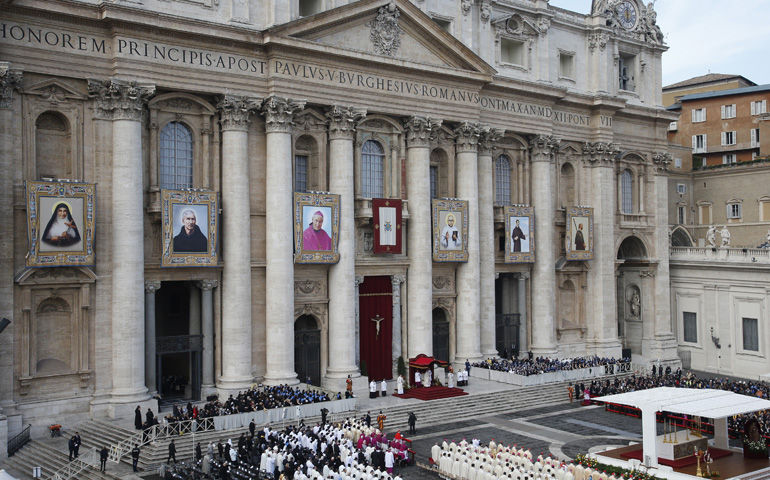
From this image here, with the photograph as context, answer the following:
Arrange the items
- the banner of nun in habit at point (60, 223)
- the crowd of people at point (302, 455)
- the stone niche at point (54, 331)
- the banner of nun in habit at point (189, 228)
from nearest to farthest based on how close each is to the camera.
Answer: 1. the crowd of people at point (302, 455)
2. the banner of nun in habit at point (60, 223)
3. the stone niche at point (54, 331)
4. the banner of nun in habit at point (189, 228)

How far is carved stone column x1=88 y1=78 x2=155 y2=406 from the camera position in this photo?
36156mm

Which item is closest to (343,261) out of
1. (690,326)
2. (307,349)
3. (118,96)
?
(307,349)

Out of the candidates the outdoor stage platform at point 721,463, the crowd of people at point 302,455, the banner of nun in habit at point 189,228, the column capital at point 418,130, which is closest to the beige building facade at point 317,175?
the column capital at point 418,130

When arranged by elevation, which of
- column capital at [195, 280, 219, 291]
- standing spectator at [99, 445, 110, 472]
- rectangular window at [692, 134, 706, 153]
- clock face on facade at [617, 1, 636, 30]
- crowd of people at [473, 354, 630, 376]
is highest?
clock face on facade at [617, 1, 636, 30]

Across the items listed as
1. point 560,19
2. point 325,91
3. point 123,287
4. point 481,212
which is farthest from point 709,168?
point 123,287

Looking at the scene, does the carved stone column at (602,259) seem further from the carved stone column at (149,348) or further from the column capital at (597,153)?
the carved stone column at (149,348)

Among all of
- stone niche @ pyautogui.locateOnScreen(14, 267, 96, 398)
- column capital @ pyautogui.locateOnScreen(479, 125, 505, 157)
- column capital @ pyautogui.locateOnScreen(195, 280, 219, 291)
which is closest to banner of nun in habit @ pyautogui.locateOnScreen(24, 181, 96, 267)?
stone niche @ pyautogui.locateOnScreen(14, 267, 96, 398)

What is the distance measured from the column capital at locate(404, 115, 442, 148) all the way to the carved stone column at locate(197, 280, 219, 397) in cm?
1458

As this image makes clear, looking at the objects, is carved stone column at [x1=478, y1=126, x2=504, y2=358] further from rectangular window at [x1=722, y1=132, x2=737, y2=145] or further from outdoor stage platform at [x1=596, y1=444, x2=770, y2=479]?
rectangular window at [x1=722, y1=132, x2=737, y2=145]

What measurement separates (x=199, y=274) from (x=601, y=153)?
31305 mm

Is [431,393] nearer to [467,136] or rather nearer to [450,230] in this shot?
[450,230]

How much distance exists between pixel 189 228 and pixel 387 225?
11876 millimetres

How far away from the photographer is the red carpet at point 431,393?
137 feet

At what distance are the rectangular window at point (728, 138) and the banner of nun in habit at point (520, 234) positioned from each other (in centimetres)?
2944
